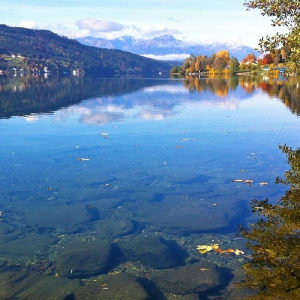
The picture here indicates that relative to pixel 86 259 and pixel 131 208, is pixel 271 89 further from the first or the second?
pixel 86 259

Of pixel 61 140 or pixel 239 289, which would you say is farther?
pixel 61 140

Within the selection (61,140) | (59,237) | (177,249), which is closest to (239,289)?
(177,249)

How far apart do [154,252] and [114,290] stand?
1824 mm

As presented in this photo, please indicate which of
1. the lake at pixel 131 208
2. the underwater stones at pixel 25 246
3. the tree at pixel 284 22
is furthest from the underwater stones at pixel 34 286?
the tree at pixel 284 22

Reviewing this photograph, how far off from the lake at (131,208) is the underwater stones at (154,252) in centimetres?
2

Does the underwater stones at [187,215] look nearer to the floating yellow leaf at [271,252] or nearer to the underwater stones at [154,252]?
the underwater stones at [154,252]

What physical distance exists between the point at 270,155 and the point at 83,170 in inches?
347

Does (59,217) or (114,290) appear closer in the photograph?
(114,290)

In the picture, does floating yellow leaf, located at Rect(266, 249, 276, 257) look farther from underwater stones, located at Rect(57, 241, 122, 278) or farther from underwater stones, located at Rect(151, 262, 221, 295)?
underwater stones, located at Rect(57, 241, 122, 278)

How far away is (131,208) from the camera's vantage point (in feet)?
39.0

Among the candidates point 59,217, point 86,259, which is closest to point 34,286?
point 86,259

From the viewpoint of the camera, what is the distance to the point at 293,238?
800 cm

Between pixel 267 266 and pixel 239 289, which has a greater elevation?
pixel 267 266

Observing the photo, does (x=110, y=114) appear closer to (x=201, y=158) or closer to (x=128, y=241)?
(x=201, y=158)
